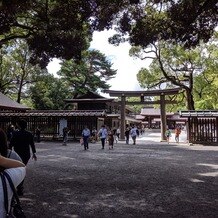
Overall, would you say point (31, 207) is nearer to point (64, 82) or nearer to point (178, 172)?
point (178, 172)

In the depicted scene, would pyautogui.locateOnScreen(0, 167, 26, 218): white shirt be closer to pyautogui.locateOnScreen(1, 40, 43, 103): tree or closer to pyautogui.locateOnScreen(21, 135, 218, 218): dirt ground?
pyautogui.locateOnScreen(21, 135, 218, 218): dirt ground

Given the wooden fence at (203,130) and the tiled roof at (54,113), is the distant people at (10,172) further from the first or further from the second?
the tiled roof at (54,113)

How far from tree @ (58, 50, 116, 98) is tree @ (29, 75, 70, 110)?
155 cm

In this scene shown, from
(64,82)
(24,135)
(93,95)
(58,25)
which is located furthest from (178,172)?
(64,82)

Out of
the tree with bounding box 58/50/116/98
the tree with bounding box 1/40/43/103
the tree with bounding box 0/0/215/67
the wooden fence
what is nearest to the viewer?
the tree with bounding box 0/0/215/67

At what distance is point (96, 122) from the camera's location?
1165 inches

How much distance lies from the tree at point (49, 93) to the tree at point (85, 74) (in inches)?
61.2

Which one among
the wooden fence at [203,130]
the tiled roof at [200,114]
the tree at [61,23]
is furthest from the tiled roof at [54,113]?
the tree at [61,23]

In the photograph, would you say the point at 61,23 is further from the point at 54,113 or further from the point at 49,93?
the point at 49,93

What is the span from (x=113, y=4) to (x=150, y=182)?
6.09 metres

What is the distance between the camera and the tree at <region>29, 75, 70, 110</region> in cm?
4259

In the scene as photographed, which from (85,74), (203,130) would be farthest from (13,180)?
(85,74)

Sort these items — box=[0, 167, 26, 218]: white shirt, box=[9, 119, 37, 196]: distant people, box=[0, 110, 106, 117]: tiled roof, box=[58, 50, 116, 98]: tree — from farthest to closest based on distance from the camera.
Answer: box=[58, 50, 116, 98]: tree → box=[0, 110, 106, 117]: tiled roof → box=[9, 119, 37, 196]: distant people → box=[0, 167, 26, 218]: white shirt

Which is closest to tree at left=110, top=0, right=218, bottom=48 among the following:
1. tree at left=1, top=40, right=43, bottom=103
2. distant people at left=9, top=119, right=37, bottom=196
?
distant people at left=9, top=119, right=37, bottom=196
